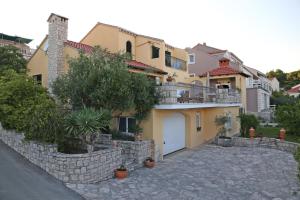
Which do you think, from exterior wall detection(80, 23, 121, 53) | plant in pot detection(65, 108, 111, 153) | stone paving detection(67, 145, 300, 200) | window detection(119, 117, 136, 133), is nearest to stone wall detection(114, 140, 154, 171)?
stone paving detection(67, 145, 300, 200)

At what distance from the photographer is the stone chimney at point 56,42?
719 inches

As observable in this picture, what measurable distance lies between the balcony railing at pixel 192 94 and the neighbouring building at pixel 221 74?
96 millimetres

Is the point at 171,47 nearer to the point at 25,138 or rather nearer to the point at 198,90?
the point at 198,90

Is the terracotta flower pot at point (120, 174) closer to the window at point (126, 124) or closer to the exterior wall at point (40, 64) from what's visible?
the window at point (126, 124)

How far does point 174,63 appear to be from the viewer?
26.7 m

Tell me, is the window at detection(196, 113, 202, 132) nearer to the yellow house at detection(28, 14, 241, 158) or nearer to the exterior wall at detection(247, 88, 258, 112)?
the yellow house at detection(28, 14, 241, 158)

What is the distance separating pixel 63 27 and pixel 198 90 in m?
11.2

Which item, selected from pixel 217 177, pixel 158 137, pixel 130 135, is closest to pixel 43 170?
pixel 130 135

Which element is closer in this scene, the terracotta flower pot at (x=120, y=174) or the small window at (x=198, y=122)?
the terracotta flower pot at (x=120, y=174)

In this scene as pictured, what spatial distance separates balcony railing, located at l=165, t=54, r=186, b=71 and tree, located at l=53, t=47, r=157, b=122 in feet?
36.7

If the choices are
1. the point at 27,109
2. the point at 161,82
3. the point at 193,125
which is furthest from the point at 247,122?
the point at 27,109

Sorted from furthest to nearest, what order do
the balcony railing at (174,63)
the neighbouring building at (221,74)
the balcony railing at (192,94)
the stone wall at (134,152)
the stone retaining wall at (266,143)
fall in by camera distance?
the neighbouring building at (221,74) → the balcony railing at (174,63) → the stone retaining wall at (266,143) → the balcony railing at (192,94) → the stone wall at (134,152)

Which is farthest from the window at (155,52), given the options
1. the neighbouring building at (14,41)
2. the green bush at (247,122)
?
the neighbouring building at (14,41)

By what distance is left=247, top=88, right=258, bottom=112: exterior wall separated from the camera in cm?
3647
